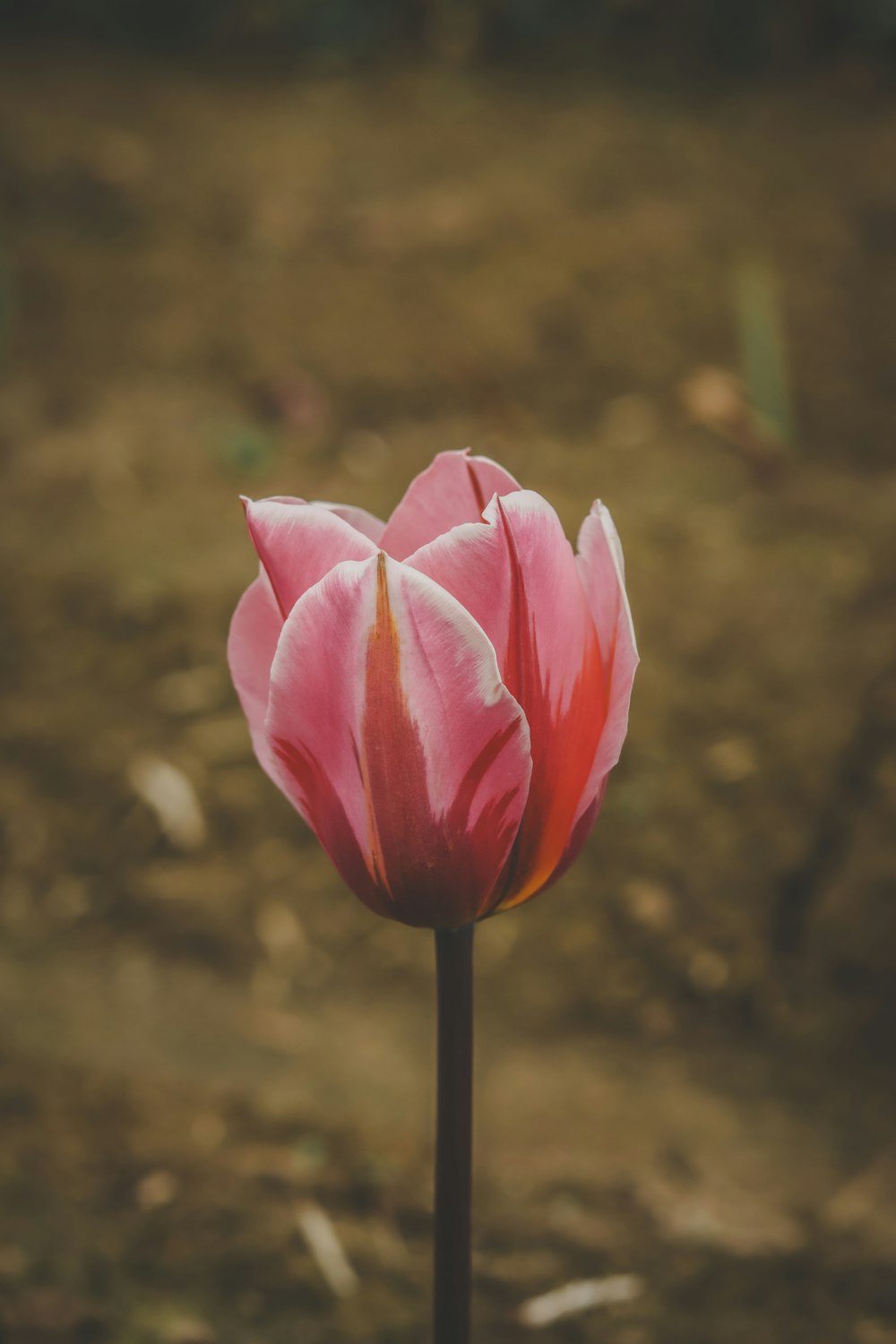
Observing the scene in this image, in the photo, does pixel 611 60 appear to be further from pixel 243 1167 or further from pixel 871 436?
pixel 243 1167

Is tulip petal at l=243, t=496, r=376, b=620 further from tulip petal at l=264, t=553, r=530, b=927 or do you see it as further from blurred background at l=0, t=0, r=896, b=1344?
blurred background at l=0, t=0, r=896, b=1344

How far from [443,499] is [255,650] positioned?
0.41 ft

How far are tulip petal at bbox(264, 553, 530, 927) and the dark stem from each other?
26 mm

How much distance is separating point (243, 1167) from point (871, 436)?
1476 millimetres

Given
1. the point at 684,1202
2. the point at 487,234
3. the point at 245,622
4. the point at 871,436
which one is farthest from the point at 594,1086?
the point at 487,234

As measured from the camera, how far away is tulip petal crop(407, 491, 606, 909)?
1.85 feet

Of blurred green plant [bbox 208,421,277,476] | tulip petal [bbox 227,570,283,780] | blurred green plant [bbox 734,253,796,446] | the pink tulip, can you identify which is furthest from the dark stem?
blurred green plant [bbox 208,421,277,476]

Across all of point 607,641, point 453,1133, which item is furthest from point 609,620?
point 453,1133

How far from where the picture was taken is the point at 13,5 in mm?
3178

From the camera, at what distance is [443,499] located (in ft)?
2.09

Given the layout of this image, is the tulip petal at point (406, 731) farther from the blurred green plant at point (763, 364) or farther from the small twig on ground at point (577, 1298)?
the blurred green plant at point (763, 364)

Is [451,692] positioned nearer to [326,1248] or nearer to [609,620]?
[609,620]

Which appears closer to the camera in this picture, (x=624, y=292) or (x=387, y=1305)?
(x=387, y=1305)

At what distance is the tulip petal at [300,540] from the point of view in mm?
585
